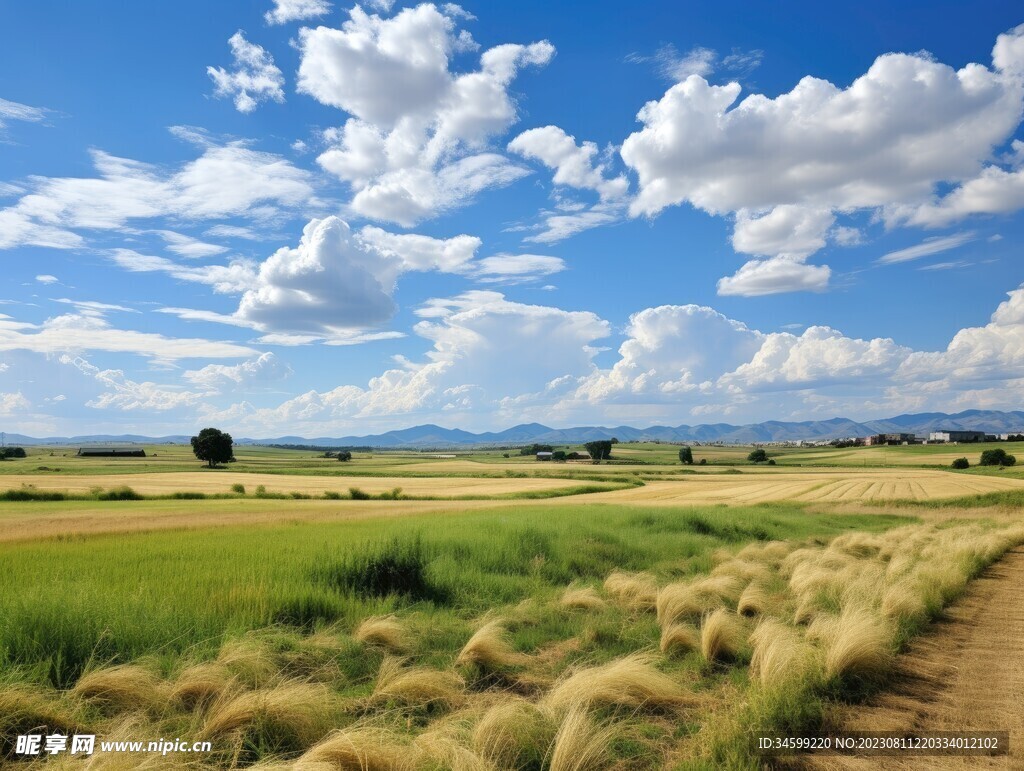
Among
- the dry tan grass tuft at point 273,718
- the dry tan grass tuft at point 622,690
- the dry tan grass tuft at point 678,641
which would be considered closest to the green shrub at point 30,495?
the dry tan grass tuft at point 273,718

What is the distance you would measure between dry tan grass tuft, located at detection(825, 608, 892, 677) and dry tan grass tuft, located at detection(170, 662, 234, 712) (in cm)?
756

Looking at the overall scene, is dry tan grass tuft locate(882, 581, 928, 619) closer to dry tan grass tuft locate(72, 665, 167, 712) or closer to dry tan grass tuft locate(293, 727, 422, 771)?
dry tan grass tuft locate(293, 727, 422, 771)

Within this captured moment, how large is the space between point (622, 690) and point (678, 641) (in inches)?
111

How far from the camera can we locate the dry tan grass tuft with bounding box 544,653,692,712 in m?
7.46

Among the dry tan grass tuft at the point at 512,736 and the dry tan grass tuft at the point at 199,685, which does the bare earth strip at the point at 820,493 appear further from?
the dry tan grass tuft at the point at 199,685

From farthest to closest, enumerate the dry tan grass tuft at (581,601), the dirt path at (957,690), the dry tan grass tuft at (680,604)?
the dry tan grass tuft at (581,601) → the dry tan grass tuft at (680,604) → the dirt path at (957,690)

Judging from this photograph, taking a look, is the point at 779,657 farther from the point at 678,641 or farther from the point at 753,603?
the point at 753,603

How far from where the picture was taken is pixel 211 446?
11388cm

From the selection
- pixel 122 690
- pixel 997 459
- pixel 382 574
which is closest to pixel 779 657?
pixel 122 690

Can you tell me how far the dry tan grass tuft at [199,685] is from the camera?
7148mm

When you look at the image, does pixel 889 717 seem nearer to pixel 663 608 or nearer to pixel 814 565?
pixel 663 608

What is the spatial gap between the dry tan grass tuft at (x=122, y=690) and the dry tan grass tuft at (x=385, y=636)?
3277mm

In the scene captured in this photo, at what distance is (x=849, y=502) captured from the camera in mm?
47594

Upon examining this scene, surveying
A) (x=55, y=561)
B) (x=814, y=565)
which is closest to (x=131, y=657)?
(x=55, y=561)
